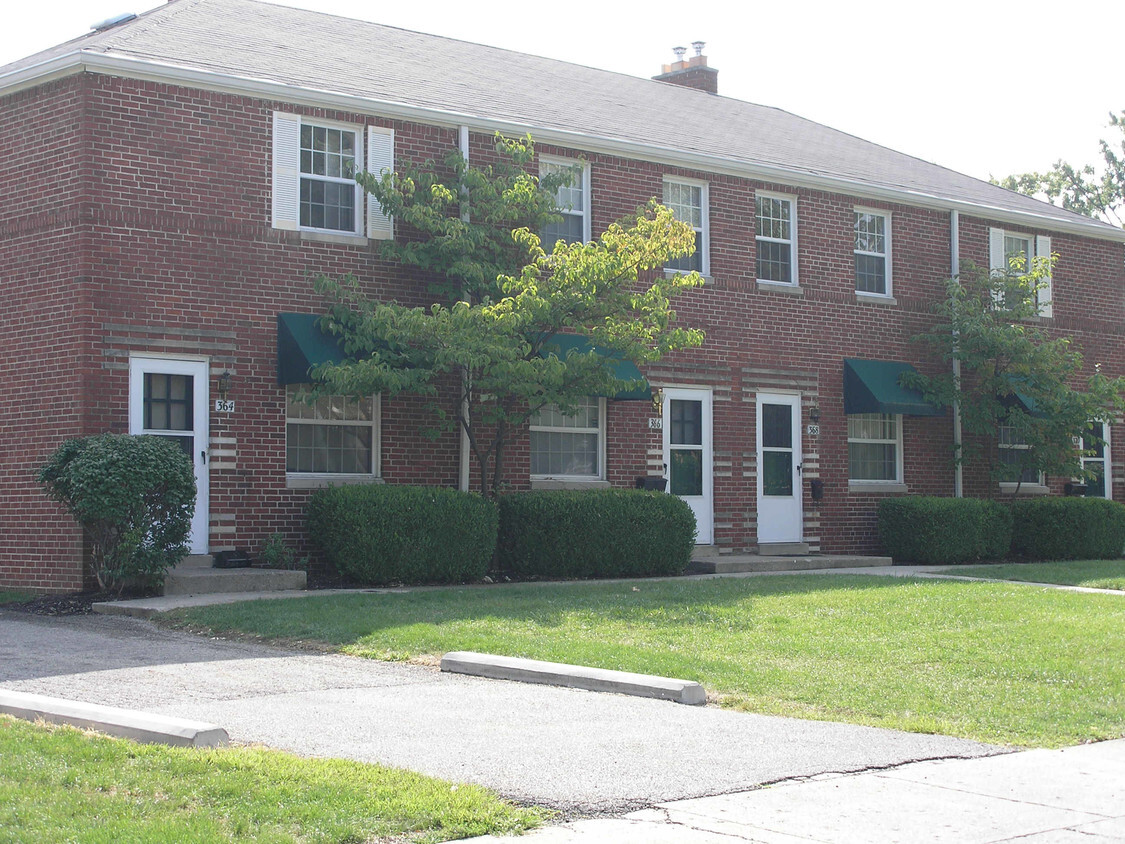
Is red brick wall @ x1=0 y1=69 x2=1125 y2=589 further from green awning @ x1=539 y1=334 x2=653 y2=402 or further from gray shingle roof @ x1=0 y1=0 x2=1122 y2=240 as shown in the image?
Result: green awning @ x1=539 y1=334 x2=653 y2=402

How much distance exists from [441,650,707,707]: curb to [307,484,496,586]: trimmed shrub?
5300 millimetres

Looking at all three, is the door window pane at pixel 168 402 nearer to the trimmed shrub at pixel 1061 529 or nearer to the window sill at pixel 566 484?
the window sill at pixel 566 484

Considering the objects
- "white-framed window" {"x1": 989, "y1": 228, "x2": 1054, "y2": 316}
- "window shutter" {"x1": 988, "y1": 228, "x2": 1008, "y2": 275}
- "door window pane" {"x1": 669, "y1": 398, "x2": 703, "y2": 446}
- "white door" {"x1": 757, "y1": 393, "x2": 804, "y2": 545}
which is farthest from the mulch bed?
"window shutter" {"x1": 988, "y1": 228, "x2": 1008, "y2": 275}

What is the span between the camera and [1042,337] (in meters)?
22.0

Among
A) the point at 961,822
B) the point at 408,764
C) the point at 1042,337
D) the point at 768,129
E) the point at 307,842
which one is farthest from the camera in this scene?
the point at 768,129

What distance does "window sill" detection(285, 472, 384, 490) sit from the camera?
645 inches

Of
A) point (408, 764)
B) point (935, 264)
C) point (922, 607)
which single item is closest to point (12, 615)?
point (408, 764)

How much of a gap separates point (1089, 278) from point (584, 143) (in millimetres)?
11703

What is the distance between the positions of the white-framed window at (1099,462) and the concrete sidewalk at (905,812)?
19.0 meters

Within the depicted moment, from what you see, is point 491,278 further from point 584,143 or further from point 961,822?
point 961,822

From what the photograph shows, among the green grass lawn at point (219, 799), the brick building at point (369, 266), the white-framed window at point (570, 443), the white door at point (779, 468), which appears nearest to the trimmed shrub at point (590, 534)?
the white-framed window at point (570, 443)

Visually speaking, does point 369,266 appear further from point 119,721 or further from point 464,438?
point 119,721

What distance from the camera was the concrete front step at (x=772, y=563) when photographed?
61.1ft

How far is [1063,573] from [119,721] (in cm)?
1381
